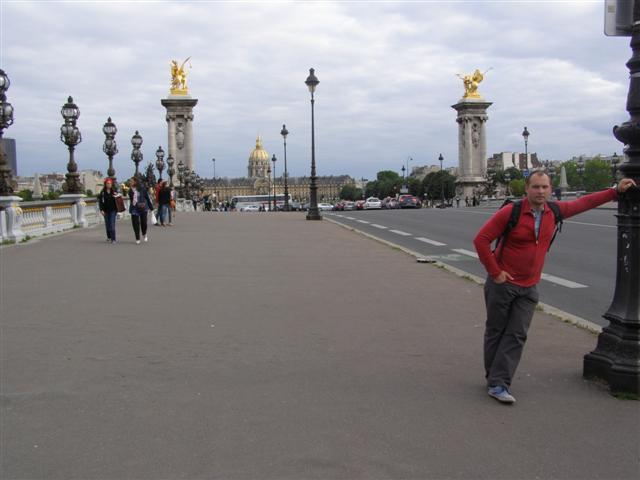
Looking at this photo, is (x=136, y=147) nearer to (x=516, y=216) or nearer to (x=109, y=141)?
(x=109, y=141)

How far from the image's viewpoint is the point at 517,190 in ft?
474

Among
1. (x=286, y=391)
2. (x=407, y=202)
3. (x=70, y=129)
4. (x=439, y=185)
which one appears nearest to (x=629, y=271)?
(x=286, y=391)

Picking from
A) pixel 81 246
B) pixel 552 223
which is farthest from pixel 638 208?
pixel 81 246

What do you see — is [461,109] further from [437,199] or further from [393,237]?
[393,237]

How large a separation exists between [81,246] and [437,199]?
441 feet

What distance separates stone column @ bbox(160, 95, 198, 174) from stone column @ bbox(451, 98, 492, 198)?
3900 centimetres

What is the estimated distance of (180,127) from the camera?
97812mm

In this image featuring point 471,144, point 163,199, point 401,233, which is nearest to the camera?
point 401,233

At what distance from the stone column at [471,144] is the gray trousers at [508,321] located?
99.2m

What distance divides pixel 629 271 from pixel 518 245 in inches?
37.1

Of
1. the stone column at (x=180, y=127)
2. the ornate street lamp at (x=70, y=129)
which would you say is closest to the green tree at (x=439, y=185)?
the stone column at (x=180, y=127)

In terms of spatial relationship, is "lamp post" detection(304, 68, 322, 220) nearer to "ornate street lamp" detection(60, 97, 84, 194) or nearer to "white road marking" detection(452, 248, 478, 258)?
"ornate street lamp" detection(60, 97, 84, 194)

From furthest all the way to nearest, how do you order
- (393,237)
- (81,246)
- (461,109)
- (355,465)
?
1. (461,109)
2. (393,237)
3. (81,246)
4. (355,465)

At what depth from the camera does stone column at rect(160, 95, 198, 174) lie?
9700 centimetres
